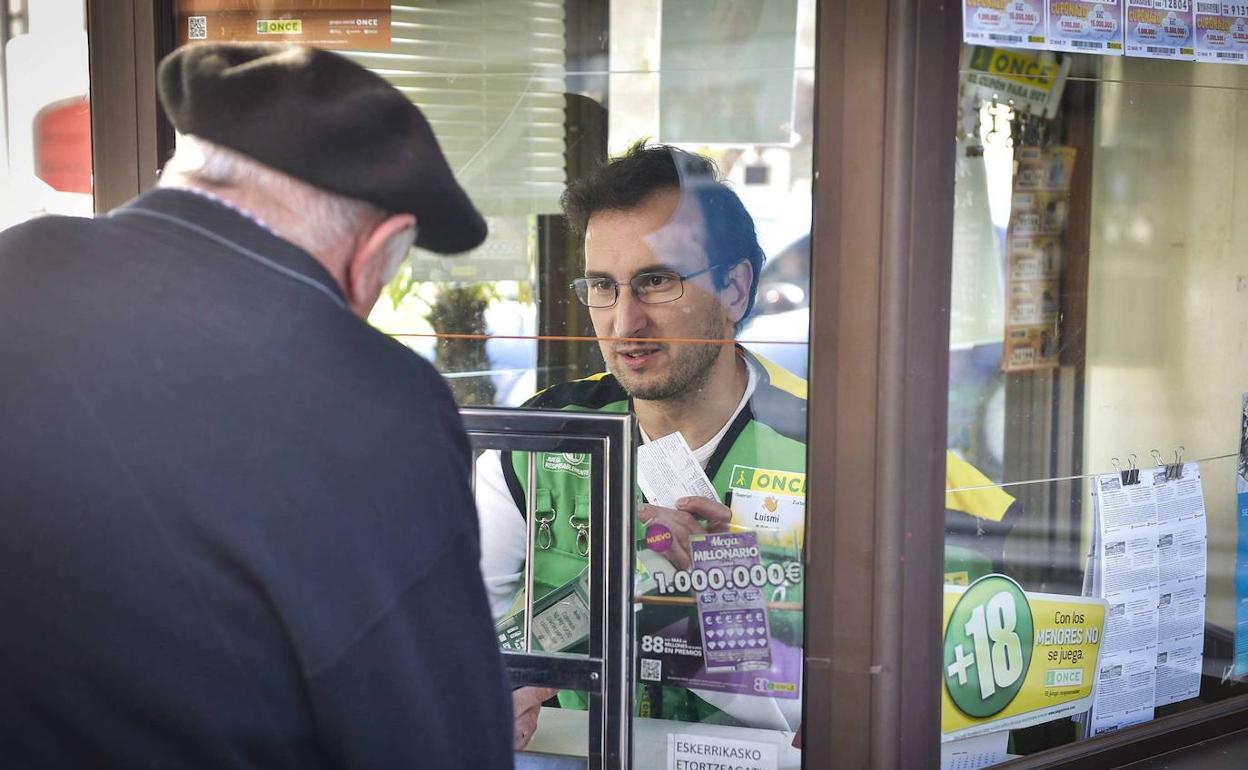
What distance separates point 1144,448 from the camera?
8.89 feet

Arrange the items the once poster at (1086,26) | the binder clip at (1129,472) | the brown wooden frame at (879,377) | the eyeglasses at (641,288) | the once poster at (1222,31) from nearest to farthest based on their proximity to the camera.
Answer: the brown wooden frame at (879,377) → the once poster at (1086,26) → the eyeglasses at (641,288) → the once poster at (1222,31) → the binder clip at (1129,472)

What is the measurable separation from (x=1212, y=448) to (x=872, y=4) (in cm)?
133

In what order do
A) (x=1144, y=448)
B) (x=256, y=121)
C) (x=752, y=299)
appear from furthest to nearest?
1. (x=1144, y=448)
2. (x=752, y=299)
3. (x=256, y=121)

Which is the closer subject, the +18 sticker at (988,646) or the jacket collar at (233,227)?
the jacket collar at (233,227)

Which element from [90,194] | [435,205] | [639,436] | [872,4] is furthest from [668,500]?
[90,194]

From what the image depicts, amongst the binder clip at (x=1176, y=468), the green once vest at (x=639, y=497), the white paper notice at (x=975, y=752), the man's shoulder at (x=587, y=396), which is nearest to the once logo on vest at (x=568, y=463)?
the green once vest at (x=639, y=497)

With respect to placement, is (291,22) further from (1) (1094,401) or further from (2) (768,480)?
(1) (1094,401)

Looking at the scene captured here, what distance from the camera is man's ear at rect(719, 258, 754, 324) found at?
7.94 feet

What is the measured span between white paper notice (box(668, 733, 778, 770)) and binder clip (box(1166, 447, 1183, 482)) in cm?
107

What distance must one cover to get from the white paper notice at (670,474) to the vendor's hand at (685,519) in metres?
0.01

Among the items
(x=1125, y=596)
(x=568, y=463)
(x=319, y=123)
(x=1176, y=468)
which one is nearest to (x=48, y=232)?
(x=319, y=123)

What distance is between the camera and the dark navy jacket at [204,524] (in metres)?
1.18

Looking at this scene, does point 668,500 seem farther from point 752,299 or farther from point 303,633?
point 303,633

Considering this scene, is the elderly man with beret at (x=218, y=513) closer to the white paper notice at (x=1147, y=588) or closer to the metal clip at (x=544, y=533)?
the metal clip at (x=544, y=533)
